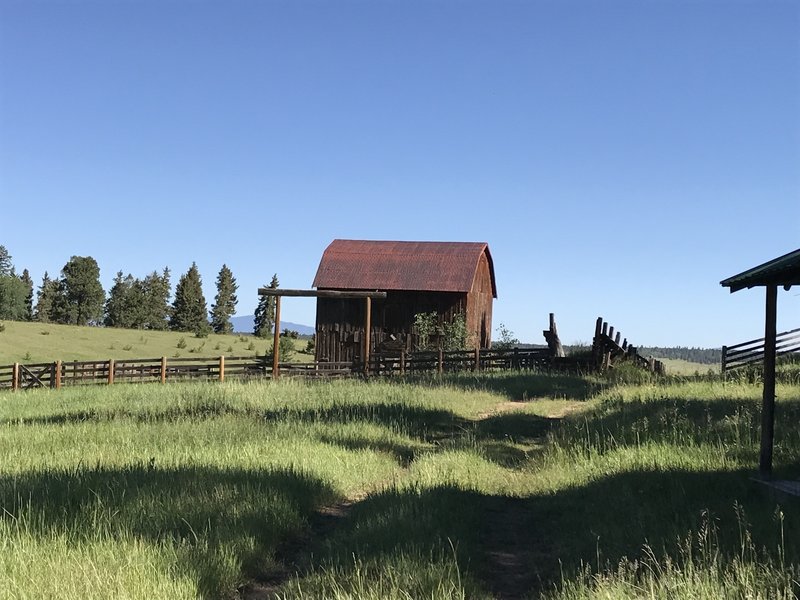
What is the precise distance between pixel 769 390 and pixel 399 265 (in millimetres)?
27229

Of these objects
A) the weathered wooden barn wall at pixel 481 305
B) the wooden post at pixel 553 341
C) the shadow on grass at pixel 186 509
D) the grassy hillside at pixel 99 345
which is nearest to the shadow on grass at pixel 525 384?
the wooden post at pixel 553 341

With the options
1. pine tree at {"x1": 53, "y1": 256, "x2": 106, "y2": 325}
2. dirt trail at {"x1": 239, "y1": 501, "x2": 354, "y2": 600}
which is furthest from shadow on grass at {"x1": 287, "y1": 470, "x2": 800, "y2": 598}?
pine tree at {"x1": 53, "y1": 256, "x2": 106, "y2": 325}

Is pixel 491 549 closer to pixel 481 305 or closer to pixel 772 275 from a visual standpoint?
pixel 772 275

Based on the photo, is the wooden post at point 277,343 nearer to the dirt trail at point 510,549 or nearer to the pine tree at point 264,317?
the dirt trail at point 510,549

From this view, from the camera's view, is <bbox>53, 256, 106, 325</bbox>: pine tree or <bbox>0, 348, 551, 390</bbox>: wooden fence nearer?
<bbox>0, 348, 551, 390</bbox>: wooden fence

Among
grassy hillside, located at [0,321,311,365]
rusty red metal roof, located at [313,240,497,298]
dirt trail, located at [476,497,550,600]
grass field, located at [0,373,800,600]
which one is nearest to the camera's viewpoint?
grass field, located at [0,373,800,600]

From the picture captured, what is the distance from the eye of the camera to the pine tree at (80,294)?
84812mm

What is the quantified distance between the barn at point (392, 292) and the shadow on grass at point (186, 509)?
78.7 feet

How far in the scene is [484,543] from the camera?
6.31 metres

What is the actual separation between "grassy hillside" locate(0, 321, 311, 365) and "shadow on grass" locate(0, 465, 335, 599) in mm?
39892

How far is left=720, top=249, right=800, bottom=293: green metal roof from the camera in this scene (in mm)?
7138

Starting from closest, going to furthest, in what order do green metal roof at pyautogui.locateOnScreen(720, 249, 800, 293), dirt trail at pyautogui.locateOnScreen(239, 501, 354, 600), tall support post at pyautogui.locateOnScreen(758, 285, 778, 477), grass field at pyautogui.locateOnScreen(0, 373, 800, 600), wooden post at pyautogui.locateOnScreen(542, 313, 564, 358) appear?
grass field at pyautogui.locateOnScreen(0, 373, 800, 600) → dirt trail at pyautogui.locateOnScreen(239, 501, 354, 600) → green metal roof at pyautogui.locateOnScreen(720, 249, 800, 293) → tall support post at pyautogui.locateOnScreen(758, 285, 778, 477) → wooden post at pyautogui.locateOnScreen(542, 313, 564, 358)

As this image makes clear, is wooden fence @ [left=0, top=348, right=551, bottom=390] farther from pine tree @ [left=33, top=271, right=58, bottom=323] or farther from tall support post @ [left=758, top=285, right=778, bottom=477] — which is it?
pine tree @ [left=33, top=271, right=58, bottom=323]

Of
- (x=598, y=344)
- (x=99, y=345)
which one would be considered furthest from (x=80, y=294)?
(x=598, y=344)
